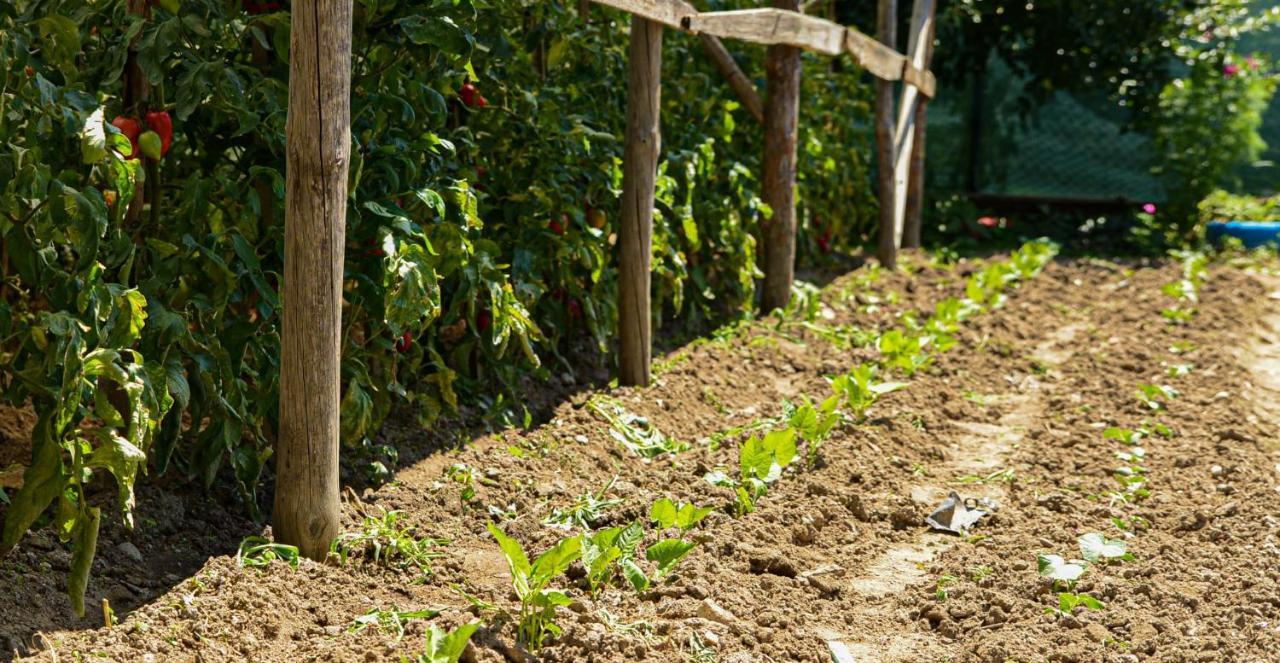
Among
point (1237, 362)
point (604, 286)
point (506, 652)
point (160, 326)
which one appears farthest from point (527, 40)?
point (1237, 362)

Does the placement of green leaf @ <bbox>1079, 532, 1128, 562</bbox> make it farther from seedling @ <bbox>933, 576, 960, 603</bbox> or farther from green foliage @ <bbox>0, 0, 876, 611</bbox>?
green foliage @ <bbox>0, 0, 876, 611</bbox>

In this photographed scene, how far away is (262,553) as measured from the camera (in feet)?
10.9

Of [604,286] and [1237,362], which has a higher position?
[604,286]

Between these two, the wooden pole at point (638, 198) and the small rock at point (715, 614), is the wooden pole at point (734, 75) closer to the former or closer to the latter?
the wooden pole at point (638, 198)

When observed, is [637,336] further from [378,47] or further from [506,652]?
[506,652]

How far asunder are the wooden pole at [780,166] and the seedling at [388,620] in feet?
13.1

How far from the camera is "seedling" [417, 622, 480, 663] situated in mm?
2693

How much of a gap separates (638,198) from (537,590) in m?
2.43

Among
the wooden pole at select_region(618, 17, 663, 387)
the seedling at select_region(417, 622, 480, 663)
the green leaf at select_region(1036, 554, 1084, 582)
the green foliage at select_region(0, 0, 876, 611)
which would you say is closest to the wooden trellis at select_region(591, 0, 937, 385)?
the wooden pole at select_region(618, 17, 663, 387)

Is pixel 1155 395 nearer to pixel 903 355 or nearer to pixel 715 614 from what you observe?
pixel 903 355

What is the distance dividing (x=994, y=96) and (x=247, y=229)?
9507mm

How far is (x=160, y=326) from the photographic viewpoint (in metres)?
3.09

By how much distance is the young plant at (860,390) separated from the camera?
4.99 meters

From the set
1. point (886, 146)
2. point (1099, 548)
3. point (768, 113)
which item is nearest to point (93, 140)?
point (1099, 548)
